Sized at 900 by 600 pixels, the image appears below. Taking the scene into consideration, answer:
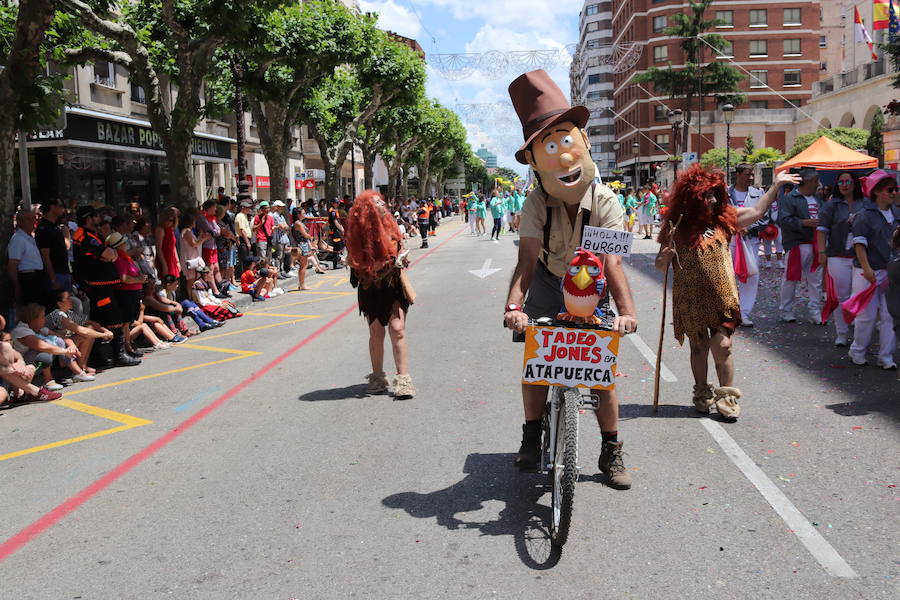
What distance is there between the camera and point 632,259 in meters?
21.0

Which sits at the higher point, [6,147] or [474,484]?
[6,147]

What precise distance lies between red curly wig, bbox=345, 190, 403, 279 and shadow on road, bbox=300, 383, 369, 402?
1.05 m

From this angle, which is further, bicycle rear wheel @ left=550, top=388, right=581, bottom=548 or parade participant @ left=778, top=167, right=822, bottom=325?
parade participant @ left=778, top=167, right=822, bottom=325

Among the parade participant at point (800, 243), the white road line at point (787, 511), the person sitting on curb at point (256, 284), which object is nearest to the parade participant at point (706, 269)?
the white road line at point (787, 511)

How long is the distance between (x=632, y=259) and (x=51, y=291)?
14.7 meters

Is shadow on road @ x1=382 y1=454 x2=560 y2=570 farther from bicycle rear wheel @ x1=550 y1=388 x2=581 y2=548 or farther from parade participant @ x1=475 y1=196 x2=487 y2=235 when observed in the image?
parade participant @ x1=475 y1=196 x2=487 y2=235

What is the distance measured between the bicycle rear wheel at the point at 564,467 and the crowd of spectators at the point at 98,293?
566 cm

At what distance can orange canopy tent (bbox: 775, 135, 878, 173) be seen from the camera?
68.4ft

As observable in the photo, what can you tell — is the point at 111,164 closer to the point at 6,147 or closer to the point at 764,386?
the point at 6,147

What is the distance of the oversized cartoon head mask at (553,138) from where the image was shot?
4.70 metres

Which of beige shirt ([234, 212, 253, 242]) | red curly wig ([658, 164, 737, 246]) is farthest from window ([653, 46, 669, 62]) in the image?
red curly wig ([658, 164, 737, 246])

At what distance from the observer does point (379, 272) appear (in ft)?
25.0

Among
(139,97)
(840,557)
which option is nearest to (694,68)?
(139,97)

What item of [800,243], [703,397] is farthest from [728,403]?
[800,243]
